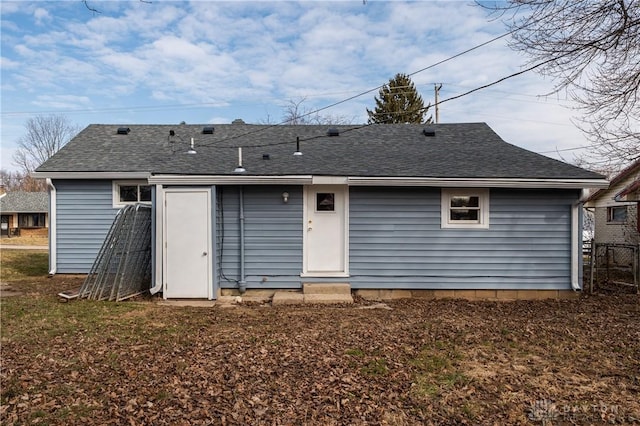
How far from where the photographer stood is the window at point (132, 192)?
33.1ft

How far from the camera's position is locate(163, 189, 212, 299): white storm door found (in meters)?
7.38

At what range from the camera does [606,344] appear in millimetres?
4969

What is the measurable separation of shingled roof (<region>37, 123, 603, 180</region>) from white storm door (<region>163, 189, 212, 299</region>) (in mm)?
697

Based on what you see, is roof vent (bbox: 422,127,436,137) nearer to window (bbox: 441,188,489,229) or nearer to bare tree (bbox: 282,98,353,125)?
window (bbox: 441,188,489,229)

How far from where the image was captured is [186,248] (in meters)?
7.38

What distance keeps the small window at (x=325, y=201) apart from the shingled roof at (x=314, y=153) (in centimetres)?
51

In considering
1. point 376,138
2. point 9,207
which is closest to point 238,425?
point 376,138

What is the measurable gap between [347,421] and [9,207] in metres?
37.8

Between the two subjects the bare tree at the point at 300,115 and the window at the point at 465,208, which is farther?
the bare tree at the point at 300,115

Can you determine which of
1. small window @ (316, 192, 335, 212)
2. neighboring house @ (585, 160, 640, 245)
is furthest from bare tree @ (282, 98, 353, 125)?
small window @ (316, 192, 335, 212)

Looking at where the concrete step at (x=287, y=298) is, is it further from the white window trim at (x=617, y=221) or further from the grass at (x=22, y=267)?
the white window trim at (x=617, y=221)

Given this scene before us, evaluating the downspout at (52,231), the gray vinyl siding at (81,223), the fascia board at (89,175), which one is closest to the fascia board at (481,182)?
the fascia board at (89,175)

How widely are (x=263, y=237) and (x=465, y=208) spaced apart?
4.07 meters

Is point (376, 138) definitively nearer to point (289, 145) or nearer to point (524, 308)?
point (289, 145)
